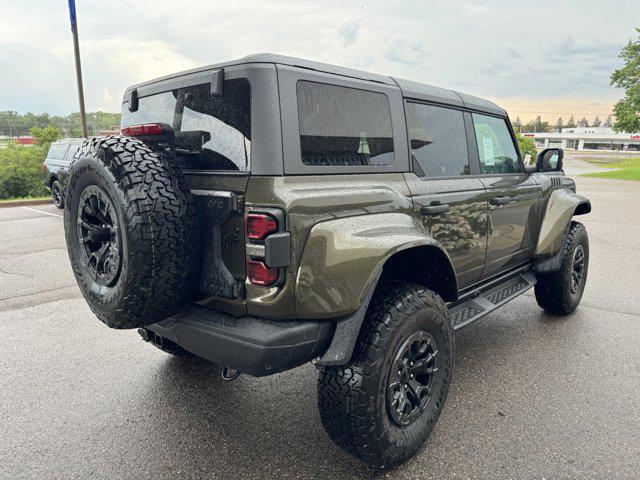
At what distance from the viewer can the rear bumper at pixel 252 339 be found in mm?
1960

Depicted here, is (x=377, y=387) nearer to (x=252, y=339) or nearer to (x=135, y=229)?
(x=252, y=339)

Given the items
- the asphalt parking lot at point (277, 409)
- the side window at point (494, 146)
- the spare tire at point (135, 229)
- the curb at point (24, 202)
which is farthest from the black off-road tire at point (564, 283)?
the curb at point (24, 202)

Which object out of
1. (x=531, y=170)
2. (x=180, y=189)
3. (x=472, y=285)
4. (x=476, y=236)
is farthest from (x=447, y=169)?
(x=180, y=189)

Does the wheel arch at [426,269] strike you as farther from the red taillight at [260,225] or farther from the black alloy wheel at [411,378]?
the red taillight at [260,225]

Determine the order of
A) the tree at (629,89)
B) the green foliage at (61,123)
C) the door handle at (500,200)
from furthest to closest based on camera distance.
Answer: the tree at (629,89), the green foliage at (61,123), the door handle at (500,200)

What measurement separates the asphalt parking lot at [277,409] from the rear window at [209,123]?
1.51 meters

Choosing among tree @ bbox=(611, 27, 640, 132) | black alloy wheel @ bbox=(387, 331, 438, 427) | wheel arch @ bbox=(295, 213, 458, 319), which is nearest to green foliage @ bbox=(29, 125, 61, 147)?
wheel arch @ bbox=(295, 213, 458, 319)

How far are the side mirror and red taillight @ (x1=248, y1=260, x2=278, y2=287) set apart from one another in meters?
2.98

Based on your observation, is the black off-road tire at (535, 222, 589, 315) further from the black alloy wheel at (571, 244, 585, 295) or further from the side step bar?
the side step bar

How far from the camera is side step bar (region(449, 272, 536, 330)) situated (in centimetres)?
313

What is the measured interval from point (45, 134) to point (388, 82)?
21409 millimetres

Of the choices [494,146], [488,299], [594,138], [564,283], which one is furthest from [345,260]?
[594,138]

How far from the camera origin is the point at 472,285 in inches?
133

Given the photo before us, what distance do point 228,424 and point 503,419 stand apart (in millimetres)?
1629
